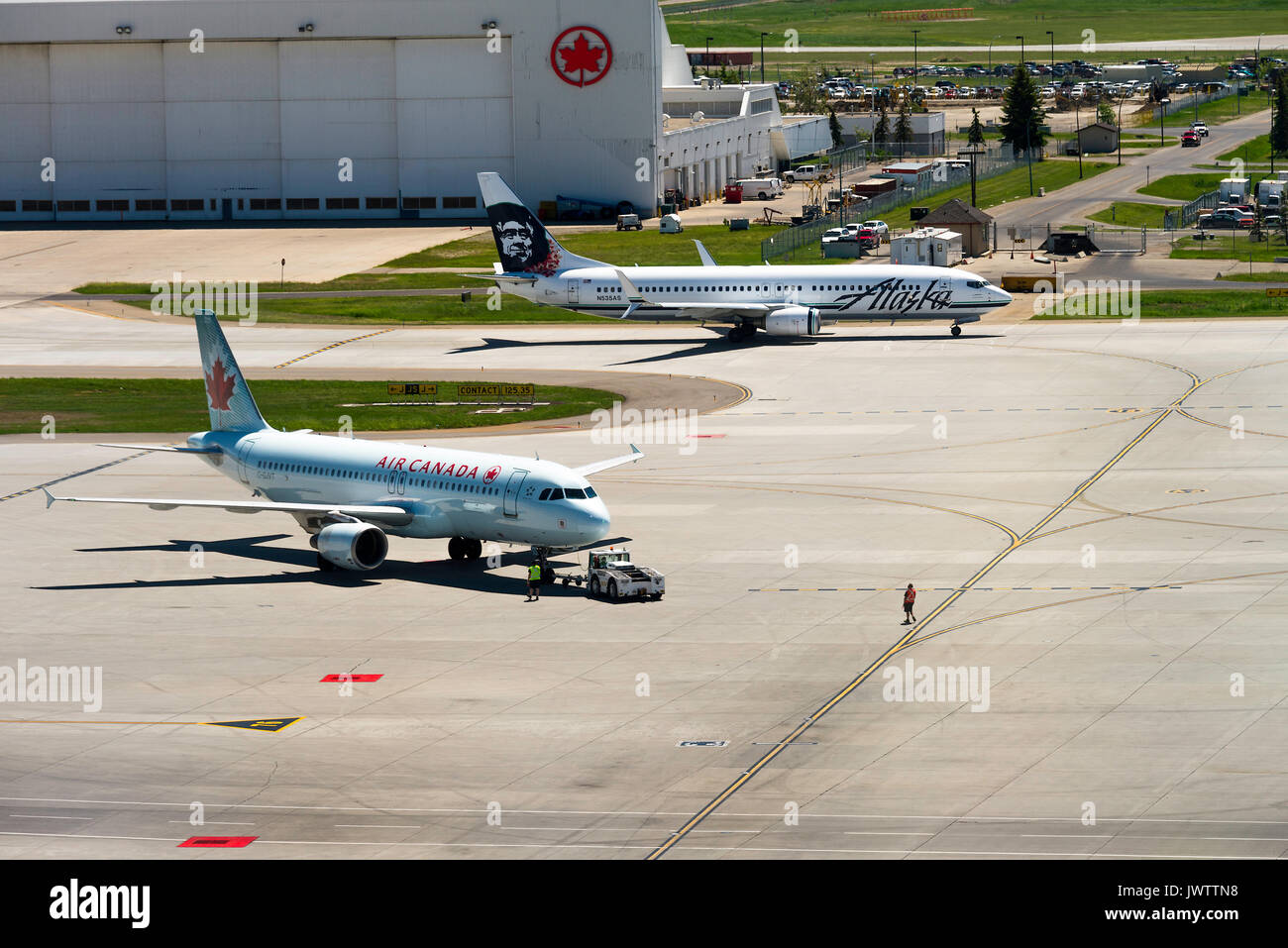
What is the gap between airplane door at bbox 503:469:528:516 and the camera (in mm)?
57812

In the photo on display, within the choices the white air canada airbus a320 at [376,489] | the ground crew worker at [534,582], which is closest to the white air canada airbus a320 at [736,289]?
the white air canada airbus a320 at [376,489]

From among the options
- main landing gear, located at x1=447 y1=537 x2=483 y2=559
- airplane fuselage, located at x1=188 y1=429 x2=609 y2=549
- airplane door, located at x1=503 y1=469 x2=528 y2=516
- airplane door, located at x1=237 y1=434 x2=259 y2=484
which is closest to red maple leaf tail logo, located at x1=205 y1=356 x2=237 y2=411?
airplane fuselage, located at x1=188 y1=429 x2=609 y2=549

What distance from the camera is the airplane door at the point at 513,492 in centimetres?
5781

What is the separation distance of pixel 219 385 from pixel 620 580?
20.6m

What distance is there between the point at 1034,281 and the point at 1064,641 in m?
86.4

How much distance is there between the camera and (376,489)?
62094 millimetres

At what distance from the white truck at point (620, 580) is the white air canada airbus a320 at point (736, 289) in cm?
5661

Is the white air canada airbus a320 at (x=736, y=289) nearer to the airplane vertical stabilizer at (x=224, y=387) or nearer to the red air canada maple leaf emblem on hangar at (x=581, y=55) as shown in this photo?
the airplane vertical stabilizer at (x=224, y=387)

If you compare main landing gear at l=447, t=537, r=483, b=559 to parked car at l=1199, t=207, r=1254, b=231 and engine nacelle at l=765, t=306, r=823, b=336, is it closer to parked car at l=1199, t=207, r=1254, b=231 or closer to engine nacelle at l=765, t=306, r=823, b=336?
engine nacelle at l=765, t=306, r=823, b=336

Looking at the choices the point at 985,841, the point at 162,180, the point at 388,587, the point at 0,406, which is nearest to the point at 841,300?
the point at 0,406

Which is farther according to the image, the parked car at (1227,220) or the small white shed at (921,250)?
the parked car at (1227,220)

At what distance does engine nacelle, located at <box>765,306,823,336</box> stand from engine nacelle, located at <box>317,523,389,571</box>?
183 ft

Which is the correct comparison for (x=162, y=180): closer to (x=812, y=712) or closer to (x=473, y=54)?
(x=473, y=54)

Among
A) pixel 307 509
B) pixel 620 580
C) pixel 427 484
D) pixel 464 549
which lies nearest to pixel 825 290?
pixel 464 549
